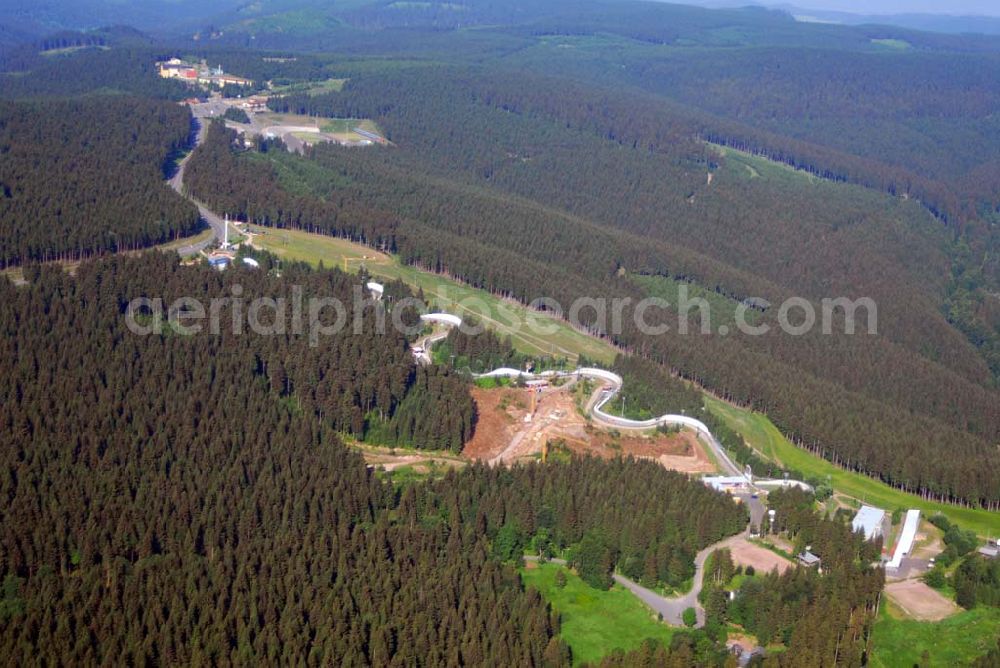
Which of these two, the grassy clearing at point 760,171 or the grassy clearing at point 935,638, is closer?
the grassy clearing at point 935,638

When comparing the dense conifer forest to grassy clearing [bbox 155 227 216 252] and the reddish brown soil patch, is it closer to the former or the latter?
the reddish brown soil patch

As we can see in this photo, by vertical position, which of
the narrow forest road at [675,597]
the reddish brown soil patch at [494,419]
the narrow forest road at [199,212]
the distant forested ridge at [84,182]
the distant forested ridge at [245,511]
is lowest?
the narrow forest road at [675,597]

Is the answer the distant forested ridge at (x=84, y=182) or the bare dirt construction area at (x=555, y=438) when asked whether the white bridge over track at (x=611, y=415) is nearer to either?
the bare dirt construction area at (x=555, y=438)

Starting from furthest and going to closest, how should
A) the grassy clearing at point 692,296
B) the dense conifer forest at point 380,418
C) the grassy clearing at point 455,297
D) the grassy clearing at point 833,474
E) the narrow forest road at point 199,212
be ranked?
the grassy clearing at point 692,296
the narrow forest road at point 199,212
the grassy clearing at point 455,297
the grassy clearing at point 833,474
the dense conifer forest at point 380,418

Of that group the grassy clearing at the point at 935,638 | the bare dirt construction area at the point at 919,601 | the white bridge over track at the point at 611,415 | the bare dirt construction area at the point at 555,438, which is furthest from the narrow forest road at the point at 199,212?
the grassy clearing at the point at 935,638

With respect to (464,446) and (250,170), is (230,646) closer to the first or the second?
(464,446)

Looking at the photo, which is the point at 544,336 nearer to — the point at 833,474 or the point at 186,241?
the point at 833,474
